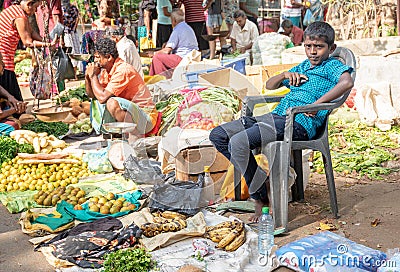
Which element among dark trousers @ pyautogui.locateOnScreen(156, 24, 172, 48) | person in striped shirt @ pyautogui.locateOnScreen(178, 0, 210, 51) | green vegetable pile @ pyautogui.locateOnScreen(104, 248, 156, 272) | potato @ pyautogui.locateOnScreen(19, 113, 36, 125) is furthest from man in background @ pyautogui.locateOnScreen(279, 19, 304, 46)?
green vegetable pile @ pyautogui.locateOnScreen(104, 248, 156, 272)

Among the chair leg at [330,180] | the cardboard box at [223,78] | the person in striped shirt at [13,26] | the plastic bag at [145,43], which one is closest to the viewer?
the chair leg at [330,180]

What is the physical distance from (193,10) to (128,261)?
7.40 meters

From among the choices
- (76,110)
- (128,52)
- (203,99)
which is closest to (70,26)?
(76,110)

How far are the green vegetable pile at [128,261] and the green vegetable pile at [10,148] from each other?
2.95 metres

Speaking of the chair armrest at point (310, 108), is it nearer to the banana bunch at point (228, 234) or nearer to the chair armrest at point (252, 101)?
the chair armrest at point (252, 101)

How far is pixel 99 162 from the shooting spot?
5.98m

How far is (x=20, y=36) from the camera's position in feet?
27.1

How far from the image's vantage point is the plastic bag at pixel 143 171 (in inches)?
218

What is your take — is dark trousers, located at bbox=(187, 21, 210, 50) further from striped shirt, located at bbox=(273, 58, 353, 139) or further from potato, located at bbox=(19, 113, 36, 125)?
striped shirt, located at bbox=(273, 58, 353, 139)

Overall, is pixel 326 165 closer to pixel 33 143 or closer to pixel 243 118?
pixel 243 118

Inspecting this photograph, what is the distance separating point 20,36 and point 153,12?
188 inches

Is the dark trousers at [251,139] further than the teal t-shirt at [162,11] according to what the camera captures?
No

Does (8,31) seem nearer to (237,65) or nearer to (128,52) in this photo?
(128,52)

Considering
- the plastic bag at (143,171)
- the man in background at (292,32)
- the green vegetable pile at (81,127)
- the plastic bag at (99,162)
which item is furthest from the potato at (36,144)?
the man in background at (292,32)
